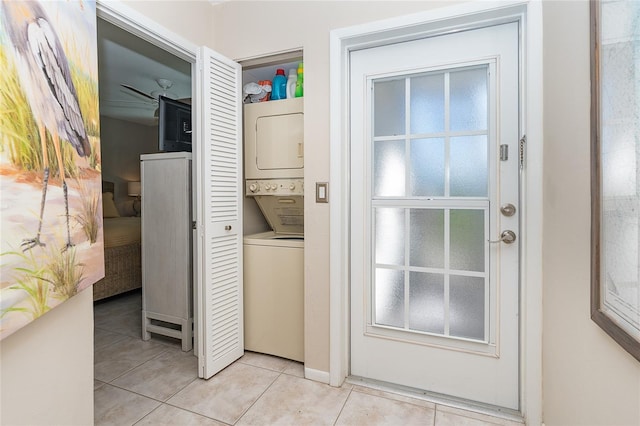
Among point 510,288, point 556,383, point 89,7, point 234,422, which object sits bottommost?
point 234,422

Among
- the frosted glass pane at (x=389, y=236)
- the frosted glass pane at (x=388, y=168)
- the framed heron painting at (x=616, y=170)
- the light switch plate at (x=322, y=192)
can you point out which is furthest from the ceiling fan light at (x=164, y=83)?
the framed heron painting at (x=616, y=170)

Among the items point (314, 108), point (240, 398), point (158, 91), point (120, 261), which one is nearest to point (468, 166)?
point (314, 108)

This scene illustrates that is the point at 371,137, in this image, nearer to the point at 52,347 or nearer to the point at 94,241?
the point at 94,241

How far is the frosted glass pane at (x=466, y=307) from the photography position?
172cm

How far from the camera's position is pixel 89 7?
4.32 ft

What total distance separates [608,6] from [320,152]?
132 cm

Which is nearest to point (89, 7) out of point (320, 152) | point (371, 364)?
point (320, 152)

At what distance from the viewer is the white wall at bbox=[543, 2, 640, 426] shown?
907 mm

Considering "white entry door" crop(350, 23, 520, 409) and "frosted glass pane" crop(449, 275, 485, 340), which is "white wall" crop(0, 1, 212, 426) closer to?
"white entry door" crop(350, 23, 520, 409)

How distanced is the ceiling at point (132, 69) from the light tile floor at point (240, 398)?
96.2 inches

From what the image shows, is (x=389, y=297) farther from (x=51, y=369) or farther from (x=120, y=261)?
(x=120, y=261)

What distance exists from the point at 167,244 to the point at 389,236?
167cm

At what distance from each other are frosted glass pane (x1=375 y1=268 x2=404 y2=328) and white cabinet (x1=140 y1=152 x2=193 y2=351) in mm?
1391

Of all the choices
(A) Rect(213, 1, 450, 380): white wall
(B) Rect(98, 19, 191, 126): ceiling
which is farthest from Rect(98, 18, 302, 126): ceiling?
(A) Rect(213, 1, 450, 380): white wall
